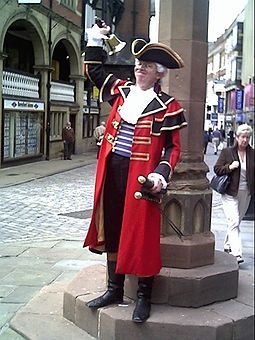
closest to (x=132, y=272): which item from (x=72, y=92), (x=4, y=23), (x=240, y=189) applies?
(x=240, y=189)

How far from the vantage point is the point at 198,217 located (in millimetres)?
3959

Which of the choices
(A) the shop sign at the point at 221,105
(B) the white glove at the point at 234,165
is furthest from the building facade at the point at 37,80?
(A) the shop sign at the point at 221,105

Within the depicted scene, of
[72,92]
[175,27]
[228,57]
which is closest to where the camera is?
[228,57]

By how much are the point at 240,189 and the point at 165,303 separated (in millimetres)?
2355

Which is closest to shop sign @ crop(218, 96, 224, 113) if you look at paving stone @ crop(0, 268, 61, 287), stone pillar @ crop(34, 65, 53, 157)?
paving stone @ crop(0, 268, 61, 287)

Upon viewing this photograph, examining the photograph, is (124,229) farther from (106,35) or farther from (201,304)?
(106,35)

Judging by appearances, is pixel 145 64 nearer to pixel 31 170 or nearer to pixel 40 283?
pixel 40 283

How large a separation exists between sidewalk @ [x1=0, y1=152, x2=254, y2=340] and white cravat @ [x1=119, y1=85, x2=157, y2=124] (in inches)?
48.6

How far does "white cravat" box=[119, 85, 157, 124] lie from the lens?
342 centimetres

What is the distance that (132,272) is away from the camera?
3318mm

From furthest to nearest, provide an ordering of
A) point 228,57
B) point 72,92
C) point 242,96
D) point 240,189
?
point 72,92 < point 240,189 < point 228,57 < point 242,96

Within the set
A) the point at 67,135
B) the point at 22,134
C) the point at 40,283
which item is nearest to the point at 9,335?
the point at 40,283

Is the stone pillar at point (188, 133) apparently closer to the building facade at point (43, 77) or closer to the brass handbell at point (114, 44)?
the brass handbell at point (114, 44)

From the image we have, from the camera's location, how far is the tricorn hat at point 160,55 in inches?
131
